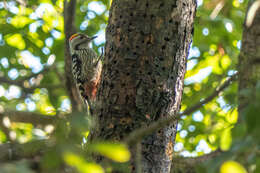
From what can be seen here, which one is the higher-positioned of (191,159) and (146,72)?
(146,72)

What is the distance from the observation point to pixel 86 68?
5504 mm

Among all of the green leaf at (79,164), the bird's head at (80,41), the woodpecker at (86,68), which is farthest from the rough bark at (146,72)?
the bird's head at (80,41)

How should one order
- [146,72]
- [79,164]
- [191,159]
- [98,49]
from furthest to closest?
1. [98,49]
2. [191,159]
3. [146,72]
4. [79,164]

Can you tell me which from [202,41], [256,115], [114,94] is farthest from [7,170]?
[202,41]

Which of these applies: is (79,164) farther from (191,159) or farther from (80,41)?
(80,41)

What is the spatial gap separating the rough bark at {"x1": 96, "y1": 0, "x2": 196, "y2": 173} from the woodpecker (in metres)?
2.80

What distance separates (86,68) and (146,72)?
3315mm

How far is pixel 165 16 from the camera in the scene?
2377 mm

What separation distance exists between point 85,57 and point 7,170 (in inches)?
189

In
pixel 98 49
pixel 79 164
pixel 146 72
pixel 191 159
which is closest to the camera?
pixel 79 164

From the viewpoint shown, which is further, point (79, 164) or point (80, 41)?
point (80, 41)

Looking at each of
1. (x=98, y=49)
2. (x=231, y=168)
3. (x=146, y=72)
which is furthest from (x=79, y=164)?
(x=98, y=49)

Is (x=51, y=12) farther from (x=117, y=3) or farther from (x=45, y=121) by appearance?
(x=45, y=121)

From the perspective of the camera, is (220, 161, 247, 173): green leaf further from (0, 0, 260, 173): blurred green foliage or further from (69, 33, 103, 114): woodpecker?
(69, 33, 103, 114): woodpecker
